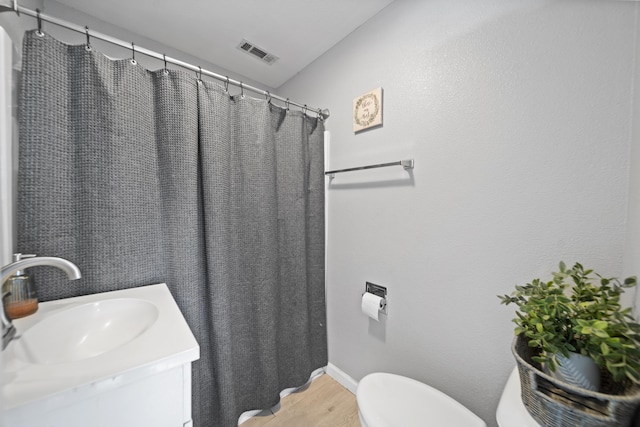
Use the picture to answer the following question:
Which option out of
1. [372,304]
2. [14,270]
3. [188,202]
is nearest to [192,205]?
[188,202]

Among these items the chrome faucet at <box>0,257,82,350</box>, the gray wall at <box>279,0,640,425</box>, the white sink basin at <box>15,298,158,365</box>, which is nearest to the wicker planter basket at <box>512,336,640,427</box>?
the gray wall at <box>279,0,640,425</box>

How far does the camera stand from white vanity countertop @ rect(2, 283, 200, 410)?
0.46 meters

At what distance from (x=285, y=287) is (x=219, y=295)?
16.8 inches

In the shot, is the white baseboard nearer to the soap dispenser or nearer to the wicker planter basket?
the wicker planter basket

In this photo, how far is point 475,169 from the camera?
95 cm

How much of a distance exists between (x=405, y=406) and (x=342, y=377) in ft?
2.40

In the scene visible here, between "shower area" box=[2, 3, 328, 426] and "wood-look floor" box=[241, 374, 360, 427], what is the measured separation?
0.10m

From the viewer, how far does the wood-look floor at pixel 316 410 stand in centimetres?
127

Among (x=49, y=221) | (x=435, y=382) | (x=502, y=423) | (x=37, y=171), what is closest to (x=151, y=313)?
(x=49, y=221)

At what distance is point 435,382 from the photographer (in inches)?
42.9

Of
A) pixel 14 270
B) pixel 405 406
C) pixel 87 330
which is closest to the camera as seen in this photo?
pixel 14 270

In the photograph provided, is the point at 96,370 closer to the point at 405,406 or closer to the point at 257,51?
the point at 405,406

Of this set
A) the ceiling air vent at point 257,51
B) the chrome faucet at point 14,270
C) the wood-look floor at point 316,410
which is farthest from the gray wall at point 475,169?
the chrome faucet at point 14,270

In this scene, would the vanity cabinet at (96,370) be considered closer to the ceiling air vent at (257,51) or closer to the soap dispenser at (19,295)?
the soap dispenser at (19,295)
